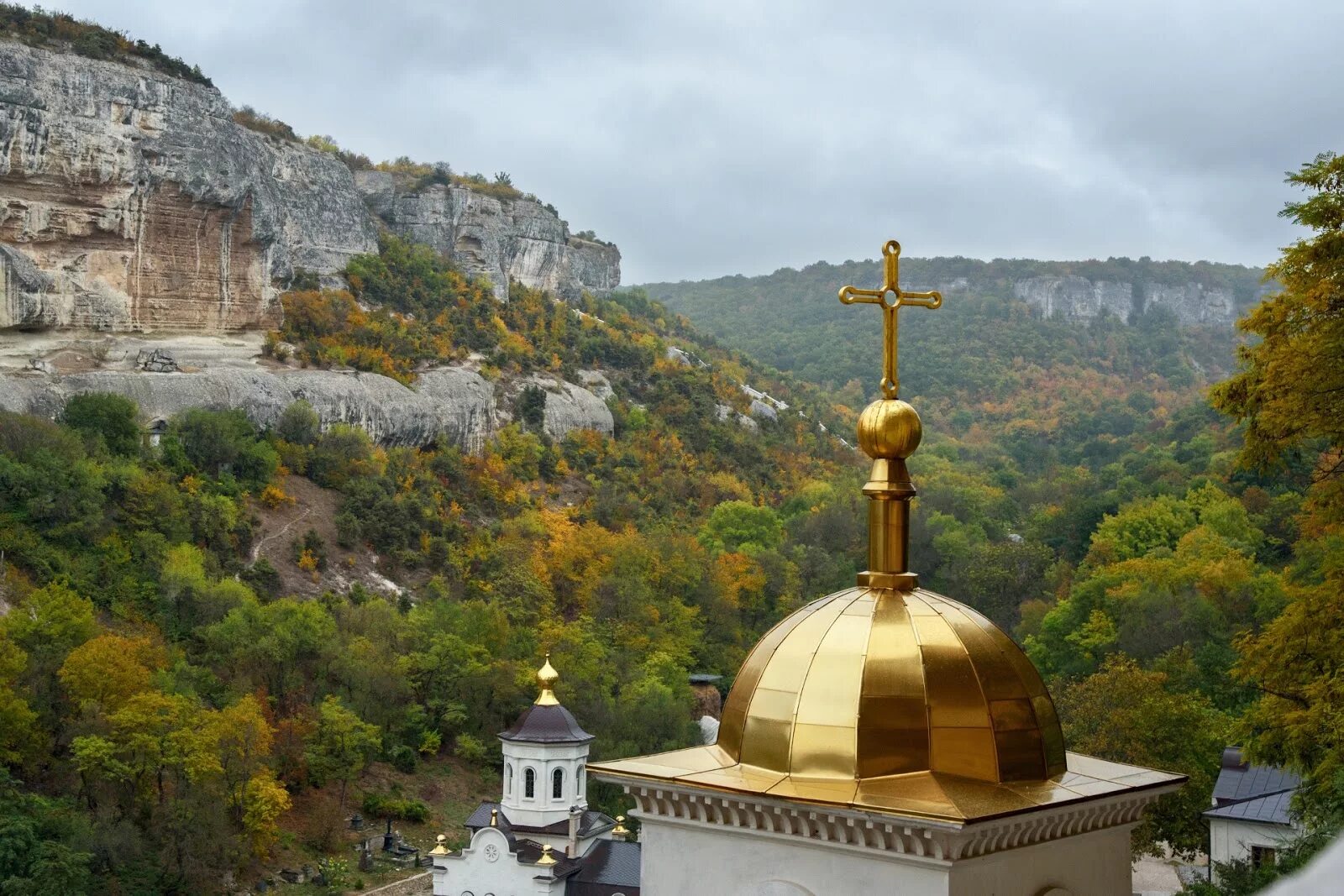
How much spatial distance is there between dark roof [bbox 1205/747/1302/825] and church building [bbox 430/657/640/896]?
1044 centimetres

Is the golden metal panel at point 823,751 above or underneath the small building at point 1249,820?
above

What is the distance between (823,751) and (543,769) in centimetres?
2826

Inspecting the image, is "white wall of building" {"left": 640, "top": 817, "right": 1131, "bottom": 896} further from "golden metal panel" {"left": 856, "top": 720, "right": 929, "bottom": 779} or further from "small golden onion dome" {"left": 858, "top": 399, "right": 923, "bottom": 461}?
"small golden onion dome" {"left": 858, "top": 399, "right": 923, "bottom": 461}

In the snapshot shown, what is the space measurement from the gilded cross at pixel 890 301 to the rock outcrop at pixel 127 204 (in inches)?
1826

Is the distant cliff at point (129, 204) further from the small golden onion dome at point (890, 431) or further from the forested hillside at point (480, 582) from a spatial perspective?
the small golden onion dome at point (890, 431)

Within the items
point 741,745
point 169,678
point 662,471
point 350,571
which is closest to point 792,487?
point 662,471

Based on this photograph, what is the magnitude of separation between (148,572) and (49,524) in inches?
109

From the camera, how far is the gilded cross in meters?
7.30

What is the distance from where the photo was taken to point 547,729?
34406mm

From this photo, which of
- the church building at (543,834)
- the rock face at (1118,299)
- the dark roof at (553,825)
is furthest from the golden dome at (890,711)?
the rock face at (1118,299)

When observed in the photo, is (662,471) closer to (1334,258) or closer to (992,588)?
(992,588)

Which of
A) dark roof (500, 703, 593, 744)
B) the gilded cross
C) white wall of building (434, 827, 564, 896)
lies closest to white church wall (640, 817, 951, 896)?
the gilded cross

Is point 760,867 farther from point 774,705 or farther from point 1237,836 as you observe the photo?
point 1237,836

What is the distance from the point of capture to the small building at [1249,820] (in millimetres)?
24328
